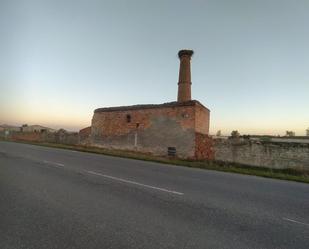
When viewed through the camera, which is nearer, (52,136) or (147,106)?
(147,106)

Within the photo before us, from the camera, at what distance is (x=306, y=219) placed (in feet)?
16.6

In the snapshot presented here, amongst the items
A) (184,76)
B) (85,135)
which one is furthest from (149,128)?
(85,135)

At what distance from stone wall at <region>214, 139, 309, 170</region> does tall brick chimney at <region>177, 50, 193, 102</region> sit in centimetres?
1017

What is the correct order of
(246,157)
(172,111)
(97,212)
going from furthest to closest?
(172,111), (246,157), (97,212)

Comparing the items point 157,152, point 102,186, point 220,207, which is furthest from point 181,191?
point 157,152

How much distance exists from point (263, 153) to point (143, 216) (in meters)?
14.3

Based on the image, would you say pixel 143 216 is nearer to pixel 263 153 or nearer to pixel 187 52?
pixel 263 153

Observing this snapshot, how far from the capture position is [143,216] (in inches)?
184

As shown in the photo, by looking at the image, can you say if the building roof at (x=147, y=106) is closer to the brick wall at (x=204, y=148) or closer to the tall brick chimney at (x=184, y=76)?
the brick wall at (x=204, y=148)

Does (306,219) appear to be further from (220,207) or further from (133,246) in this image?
(133,246)

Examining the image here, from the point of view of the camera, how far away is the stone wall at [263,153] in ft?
50.5

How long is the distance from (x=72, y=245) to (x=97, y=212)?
55.6 inches

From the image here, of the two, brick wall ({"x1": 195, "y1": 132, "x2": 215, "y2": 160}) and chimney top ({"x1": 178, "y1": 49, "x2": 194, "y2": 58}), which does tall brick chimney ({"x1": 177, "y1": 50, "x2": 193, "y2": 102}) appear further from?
brick wall ({"x1": 195, "y1": 132, "x2": 215, "y2": 160})

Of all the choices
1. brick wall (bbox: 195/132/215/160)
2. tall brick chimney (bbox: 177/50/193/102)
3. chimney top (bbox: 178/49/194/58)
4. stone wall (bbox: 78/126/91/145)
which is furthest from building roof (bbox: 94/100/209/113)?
chimney top (bbox: 178/49/194/58)
